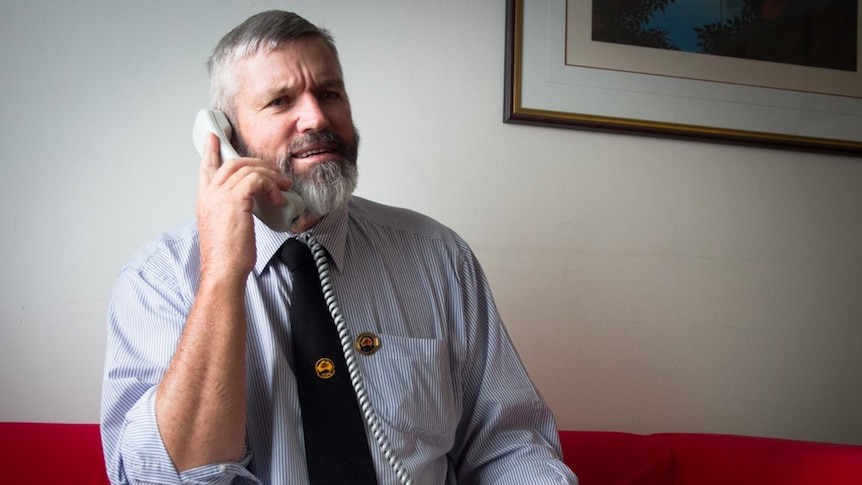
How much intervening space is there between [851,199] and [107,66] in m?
1.82

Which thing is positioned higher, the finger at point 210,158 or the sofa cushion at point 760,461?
the finger at point 210,158

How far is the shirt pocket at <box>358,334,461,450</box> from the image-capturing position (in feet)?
3.64

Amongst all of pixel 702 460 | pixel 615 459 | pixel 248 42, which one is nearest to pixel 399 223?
pixel 248 42

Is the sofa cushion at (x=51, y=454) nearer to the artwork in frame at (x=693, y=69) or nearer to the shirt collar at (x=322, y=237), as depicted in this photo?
the shirt collar at (x=322, y=237)

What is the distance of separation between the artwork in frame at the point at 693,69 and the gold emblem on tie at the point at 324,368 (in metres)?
0.79

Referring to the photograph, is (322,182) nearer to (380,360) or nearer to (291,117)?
(291,117)

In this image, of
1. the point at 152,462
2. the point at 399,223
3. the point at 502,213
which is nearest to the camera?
the point at 152,462

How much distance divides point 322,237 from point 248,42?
35cm

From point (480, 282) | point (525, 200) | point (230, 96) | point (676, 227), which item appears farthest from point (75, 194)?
point (676, 227)

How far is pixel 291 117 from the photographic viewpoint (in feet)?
3.89

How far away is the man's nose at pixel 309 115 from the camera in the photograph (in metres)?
1.17

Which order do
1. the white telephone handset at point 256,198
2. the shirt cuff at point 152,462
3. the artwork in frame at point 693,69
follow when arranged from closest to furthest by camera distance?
1. the shirt cuff at point 152,462
2. the white telephone handset at point 256,198
3. the artwork in frame at point 693,69

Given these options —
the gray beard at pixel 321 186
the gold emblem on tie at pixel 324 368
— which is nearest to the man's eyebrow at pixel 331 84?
the gray beard at pixel 321 186

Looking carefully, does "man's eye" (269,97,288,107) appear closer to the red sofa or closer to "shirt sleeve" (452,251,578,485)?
"shirt sleeve" (452,251,578,485)
